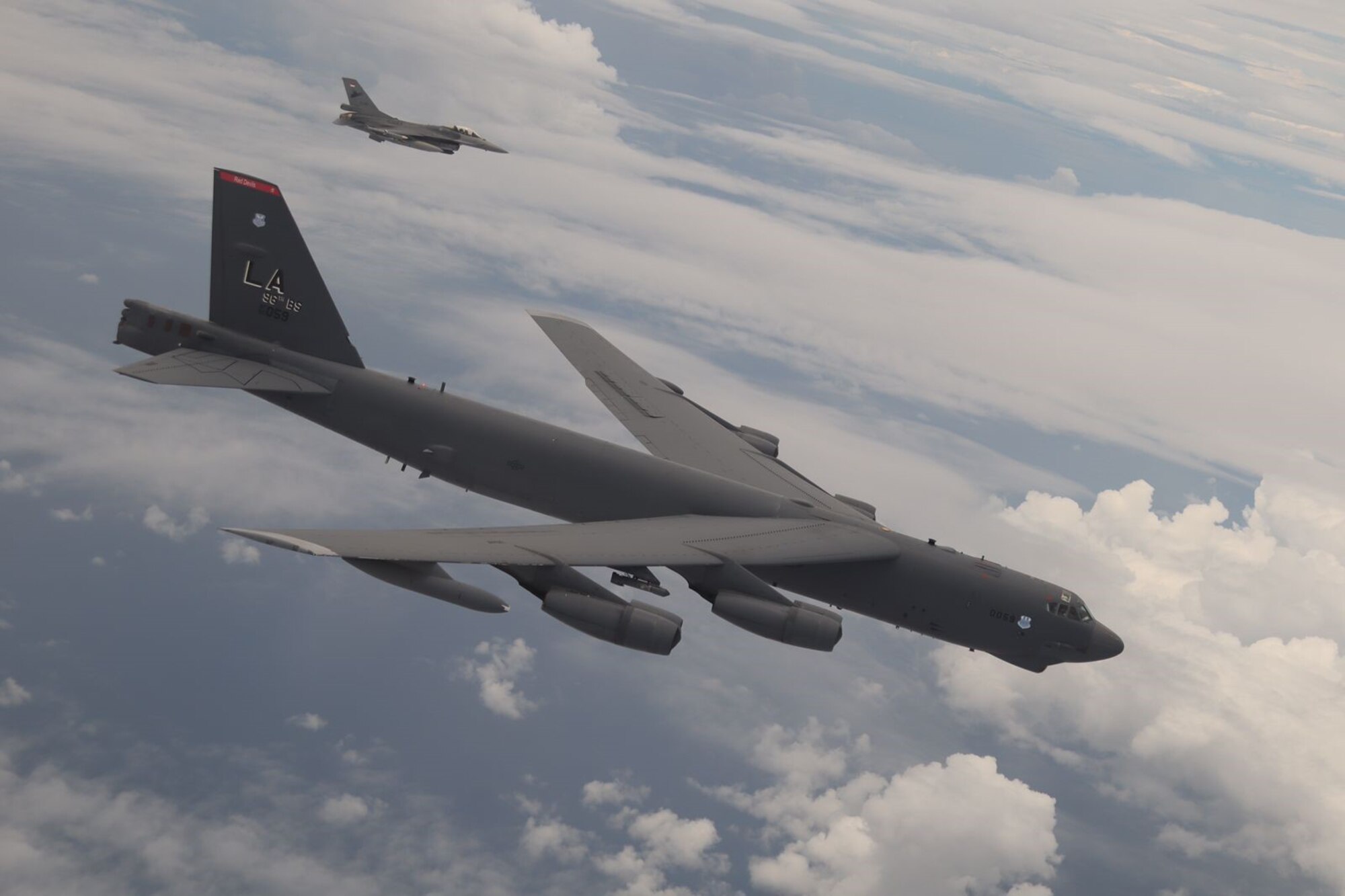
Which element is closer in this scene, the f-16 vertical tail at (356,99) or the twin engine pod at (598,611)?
the twin engine pod at (598,611)

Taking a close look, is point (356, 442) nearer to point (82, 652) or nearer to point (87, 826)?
point (87, 826)

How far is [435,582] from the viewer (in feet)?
86.5

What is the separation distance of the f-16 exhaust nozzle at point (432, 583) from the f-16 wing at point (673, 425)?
43.1 feet

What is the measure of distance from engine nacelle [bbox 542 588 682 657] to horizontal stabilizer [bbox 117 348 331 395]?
1356cm

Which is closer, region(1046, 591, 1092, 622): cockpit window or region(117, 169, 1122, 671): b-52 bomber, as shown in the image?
region(117, 169, 1122, 671): b-52 bomber

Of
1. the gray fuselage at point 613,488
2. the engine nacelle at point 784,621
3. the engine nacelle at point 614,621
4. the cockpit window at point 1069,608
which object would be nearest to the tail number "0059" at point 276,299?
the gray fuselage at point 613,488

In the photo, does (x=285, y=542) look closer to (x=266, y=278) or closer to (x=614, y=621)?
(x=614, y=621)

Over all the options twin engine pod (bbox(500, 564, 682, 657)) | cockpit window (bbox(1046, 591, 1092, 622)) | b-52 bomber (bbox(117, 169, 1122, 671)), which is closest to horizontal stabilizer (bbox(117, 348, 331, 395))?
b-52 bomber (bbox(117, 169, 1122, 671))

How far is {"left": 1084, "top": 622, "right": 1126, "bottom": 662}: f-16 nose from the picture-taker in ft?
113

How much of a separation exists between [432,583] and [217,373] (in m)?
13.7

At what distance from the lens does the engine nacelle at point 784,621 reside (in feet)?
99.3

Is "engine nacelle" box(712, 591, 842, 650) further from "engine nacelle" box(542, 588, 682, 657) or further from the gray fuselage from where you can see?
the gray fuselage

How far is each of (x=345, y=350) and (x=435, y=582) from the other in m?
13.4

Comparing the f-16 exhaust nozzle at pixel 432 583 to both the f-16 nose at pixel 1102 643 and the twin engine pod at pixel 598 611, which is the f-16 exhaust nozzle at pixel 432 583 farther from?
the f-16 nose at pixel 1102 643
